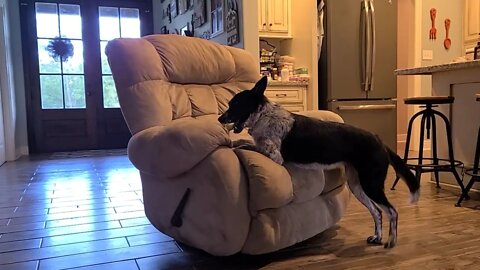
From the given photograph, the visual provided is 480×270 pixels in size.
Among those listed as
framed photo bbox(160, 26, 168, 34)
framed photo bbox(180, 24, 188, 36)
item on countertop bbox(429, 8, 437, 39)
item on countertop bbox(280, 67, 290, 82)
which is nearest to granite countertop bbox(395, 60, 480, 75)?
item on countertop bbox(280, 67, 290, 82)

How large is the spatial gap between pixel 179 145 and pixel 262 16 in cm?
317

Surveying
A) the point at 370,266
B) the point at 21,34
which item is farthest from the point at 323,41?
the point at 21,34

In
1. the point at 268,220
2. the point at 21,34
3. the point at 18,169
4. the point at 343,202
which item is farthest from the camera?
the point at 21,34

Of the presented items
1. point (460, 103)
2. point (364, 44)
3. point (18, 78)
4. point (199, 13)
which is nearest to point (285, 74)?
point (364, 44)

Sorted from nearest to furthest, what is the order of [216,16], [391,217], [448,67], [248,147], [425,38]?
1. [248,147]
2. [391,217]
3. [448,67]
4. [216,16]
5. [425,38]

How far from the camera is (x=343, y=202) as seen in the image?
2.10 m

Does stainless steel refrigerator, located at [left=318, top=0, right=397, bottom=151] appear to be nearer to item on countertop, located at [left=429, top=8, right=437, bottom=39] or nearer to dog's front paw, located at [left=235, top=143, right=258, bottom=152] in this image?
item on countertop, located at [left=429, top=8, right=437, bottom=39]

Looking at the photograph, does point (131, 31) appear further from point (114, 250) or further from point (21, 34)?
point (114, 250)

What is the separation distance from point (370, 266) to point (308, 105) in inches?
110

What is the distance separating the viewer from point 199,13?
5.28 meters

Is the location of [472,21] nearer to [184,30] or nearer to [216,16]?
[216,16]

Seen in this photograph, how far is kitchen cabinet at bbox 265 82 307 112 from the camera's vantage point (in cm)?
416

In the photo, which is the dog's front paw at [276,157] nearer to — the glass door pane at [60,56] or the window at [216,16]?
the window at [216,16]

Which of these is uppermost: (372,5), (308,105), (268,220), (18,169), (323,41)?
(372,5)
